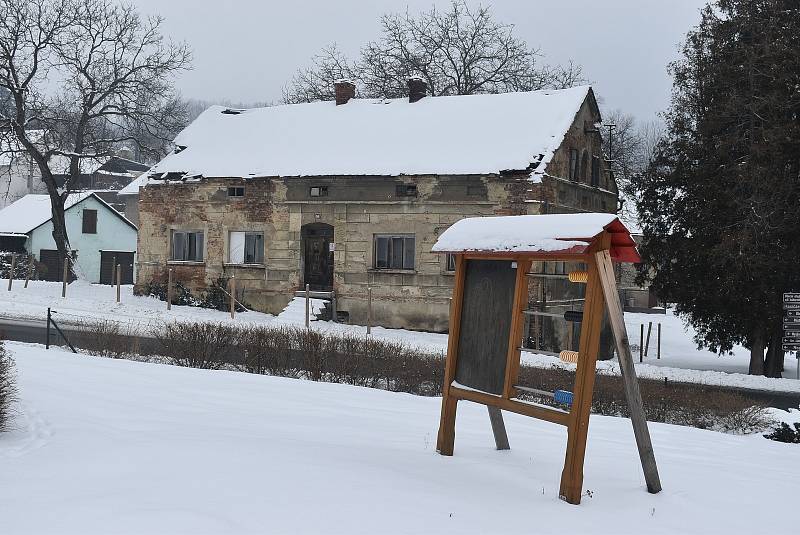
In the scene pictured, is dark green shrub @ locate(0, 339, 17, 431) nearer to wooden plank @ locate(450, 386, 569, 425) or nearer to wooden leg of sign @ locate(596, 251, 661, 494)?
wooden plank @ locate(450, 386, 569, 425)

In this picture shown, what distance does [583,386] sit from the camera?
6.77 m

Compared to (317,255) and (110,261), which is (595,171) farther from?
Answer: (110,261)

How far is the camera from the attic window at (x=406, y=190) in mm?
27000

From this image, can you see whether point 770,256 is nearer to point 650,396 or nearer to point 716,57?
point 716,57

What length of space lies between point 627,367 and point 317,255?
22.3m

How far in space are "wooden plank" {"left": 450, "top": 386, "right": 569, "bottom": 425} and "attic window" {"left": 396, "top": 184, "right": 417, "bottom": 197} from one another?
19193 millimetres

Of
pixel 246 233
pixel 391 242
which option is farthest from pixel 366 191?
pixel 246 233

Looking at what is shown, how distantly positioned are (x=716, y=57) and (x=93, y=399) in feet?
62.1

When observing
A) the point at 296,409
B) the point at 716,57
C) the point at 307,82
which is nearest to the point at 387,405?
the point at 296,409

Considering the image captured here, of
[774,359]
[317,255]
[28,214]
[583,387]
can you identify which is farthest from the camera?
[28,214]

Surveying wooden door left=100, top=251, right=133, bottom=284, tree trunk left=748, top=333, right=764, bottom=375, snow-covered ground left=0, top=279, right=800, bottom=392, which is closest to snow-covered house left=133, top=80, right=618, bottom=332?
snow-covered ground left=0, top=279, right=800, bottom=392

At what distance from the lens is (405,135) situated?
29.0m

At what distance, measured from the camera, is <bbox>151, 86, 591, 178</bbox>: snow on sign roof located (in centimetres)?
2673

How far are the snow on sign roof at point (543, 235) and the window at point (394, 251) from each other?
63.3 ft
